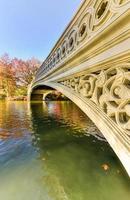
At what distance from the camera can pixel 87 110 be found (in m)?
3.30

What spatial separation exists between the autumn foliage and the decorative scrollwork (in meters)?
32.2

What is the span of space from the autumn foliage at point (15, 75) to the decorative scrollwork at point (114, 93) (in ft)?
106

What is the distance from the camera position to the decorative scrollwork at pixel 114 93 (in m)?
2.28

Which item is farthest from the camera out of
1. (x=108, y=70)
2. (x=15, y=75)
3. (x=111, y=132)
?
(x=15, y=75)

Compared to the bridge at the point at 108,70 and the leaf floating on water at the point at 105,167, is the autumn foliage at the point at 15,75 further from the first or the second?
the bridge at the point at 108,70

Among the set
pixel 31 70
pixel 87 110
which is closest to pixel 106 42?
pixel 87 110

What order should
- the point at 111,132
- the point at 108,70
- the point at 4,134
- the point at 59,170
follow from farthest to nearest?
the point at 4,134 < the point at 59,170 < the point at 108,70 < the point at 111,132

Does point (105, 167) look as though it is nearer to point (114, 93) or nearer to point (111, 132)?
point (111, 132)

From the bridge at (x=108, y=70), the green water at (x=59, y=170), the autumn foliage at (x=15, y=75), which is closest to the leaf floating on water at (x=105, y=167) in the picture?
the green water at (x=59, y=170)

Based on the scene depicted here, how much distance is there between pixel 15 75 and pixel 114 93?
113 ft

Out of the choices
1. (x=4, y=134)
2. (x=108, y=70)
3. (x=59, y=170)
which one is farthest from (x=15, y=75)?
(x=108, y=70)

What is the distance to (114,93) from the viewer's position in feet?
8.31

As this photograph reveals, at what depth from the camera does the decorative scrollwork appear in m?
2.28

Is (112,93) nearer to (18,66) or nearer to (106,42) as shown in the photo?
(106,42)
